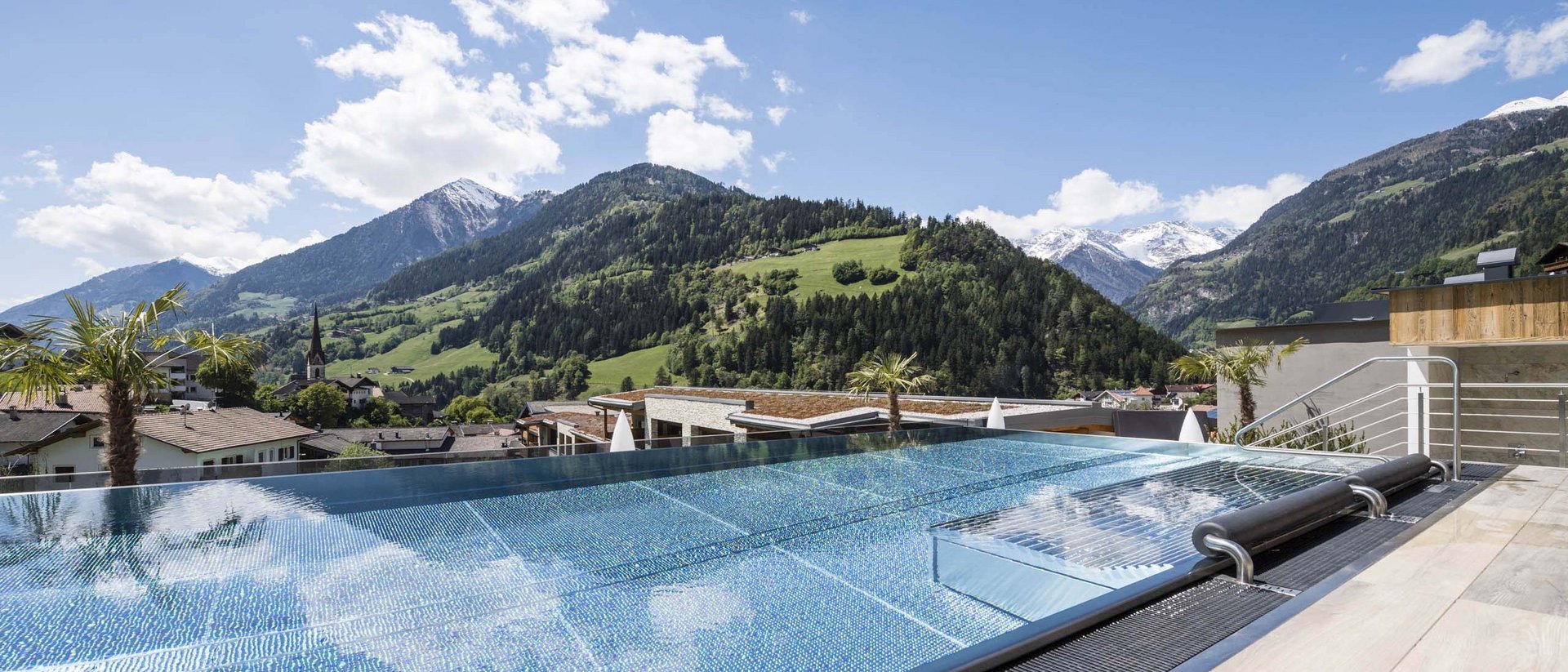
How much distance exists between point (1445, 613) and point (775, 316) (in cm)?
9295

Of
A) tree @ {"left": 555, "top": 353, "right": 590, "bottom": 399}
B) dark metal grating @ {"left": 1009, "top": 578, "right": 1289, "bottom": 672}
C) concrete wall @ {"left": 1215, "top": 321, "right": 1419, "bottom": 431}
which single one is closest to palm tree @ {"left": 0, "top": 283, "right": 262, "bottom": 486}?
dark metal grating @ {"left": 1009, "top": 578, "right": 1289, "bottom": 672}

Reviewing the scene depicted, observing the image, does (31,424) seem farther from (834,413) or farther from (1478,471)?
(1478,471)

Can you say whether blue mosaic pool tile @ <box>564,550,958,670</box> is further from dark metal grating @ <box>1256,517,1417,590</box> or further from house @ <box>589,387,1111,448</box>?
house @ <box>589,387,1111,448</box>

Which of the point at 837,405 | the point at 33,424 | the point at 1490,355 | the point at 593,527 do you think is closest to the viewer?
the point at 593,527

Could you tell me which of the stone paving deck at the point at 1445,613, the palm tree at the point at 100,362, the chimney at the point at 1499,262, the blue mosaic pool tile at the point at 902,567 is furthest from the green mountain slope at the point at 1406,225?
the palm tree at the point at 100,362

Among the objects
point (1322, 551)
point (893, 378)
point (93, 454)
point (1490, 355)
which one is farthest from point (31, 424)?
point (1490, 355)

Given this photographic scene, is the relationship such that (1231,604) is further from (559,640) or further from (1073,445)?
(1073,445)

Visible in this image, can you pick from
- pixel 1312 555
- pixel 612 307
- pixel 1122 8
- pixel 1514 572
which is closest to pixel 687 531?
pixel 1312 555

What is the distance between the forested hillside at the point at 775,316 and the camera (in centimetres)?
8525

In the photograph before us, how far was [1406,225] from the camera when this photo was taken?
144 meters

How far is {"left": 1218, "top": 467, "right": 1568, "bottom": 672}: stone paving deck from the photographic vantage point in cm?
183

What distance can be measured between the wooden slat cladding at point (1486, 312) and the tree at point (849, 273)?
100312 mm

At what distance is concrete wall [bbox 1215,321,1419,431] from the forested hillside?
62.6 metres

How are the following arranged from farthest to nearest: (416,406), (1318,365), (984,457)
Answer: (416,406) → (1318,365) → (984,457)
